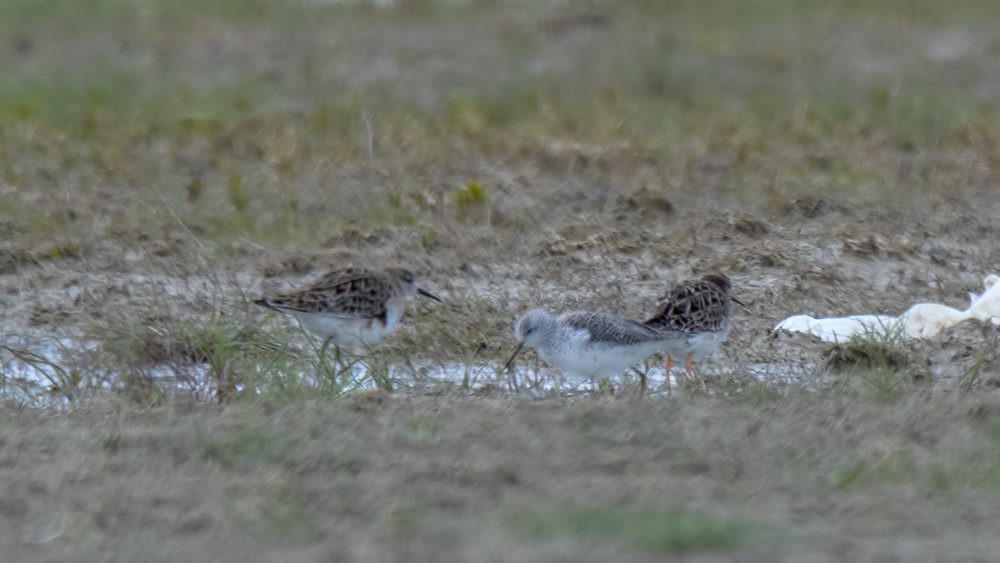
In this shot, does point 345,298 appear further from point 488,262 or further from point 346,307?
point 488,262

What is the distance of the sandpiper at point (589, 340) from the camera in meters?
6.22

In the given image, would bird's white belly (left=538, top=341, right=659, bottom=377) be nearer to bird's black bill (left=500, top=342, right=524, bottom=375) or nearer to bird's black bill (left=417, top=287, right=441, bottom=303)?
bird's black bill (left=500, top=342, right=524, bottom=375)

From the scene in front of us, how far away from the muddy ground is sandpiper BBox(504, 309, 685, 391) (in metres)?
0.18

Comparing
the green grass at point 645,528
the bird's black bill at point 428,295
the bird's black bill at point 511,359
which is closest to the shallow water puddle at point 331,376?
the bird's black bill at point 511,359

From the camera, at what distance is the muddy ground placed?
170 inches

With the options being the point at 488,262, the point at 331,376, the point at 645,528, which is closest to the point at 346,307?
the point at 331,376

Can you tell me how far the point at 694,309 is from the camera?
6.68 m

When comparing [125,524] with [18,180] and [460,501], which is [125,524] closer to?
[460,501]

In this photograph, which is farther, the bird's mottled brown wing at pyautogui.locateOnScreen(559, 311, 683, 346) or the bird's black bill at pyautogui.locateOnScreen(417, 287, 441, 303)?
the bird's black bill at pyautogui.locateOnScreen(417, 287, 441, 303)

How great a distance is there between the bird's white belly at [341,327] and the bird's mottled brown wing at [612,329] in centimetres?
108

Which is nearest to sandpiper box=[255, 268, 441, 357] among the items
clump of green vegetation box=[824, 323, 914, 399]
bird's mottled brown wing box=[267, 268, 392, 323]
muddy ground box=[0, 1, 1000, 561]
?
bird's mottled brown wing box=[267, 268, 392, 323]

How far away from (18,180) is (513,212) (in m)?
3.77

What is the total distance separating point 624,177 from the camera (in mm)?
10711

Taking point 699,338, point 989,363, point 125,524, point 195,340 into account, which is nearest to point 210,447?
point 125,524
